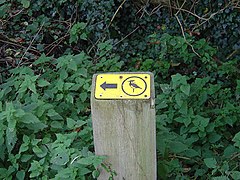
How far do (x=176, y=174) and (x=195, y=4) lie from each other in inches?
101

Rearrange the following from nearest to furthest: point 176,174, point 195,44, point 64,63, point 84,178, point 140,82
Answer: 1. point 140,82
2. point 84,178
3. point 176,174
4. point 64,63
5. point 195,44

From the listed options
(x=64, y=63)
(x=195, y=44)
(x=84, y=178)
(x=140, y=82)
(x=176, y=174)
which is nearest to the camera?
(x=140, y=82)

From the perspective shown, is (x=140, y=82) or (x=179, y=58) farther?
(x=179, y=58)

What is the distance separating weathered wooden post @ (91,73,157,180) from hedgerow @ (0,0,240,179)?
0.47ft

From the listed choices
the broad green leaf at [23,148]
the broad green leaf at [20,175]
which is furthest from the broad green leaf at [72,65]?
the broad green leaf at [20,175]

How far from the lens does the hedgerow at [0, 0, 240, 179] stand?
312cm

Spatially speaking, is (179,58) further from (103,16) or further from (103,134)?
(103,134)

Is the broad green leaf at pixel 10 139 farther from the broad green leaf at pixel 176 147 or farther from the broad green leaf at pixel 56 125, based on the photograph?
the broad green leaf at pixel 176 147

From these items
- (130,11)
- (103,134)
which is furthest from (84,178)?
(130,11)

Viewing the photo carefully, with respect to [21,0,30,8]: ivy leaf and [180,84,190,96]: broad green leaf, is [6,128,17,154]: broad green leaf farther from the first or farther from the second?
[21,0,30,8]: ivy leaf

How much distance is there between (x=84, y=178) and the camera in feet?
8.70

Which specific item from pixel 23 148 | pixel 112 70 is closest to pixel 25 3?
pixel 112 70

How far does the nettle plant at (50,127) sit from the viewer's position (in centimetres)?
277

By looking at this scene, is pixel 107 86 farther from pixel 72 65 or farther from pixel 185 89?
pixel 72 65
